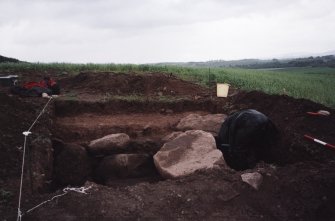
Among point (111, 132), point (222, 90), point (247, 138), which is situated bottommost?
point (111, 132)

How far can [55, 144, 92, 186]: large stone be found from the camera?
6.41 metres

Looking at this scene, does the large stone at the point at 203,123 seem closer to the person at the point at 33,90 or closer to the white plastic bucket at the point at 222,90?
the white plastic bucket at the point at 222,90

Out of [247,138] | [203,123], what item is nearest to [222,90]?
[203,123]

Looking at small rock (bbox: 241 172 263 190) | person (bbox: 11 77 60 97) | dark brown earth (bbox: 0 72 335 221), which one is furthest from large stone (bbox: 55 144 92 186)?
person (bbox: 11 77 60 97)

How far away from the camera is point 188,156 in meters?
5.76

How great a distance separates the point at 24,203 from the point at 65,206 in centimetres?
49

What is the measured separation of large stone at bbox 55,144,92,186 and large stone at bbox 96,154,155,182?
33cm

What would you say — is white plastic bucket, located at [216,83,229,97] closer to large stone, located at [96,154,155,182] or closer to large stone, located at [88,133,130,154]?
large stone, located at [88,133,130,154]

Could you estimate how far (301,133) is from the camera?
6.39 m

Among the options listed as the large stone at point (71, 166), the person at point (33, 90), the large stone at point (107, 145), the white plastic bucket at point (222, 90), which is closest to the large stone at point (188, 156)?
the large stone at point (107, 145)

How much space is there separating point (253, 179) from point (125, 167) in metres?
2.49

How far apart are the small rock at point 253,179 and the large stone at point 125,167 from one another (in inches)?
85.4

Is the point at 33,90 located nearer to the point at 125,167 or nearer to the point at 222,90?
the point at 125,167

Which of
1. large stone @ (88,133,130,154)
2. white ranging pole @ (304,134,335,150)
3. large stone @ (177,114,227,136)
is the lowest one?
large stone @ (88,133,130,154)
